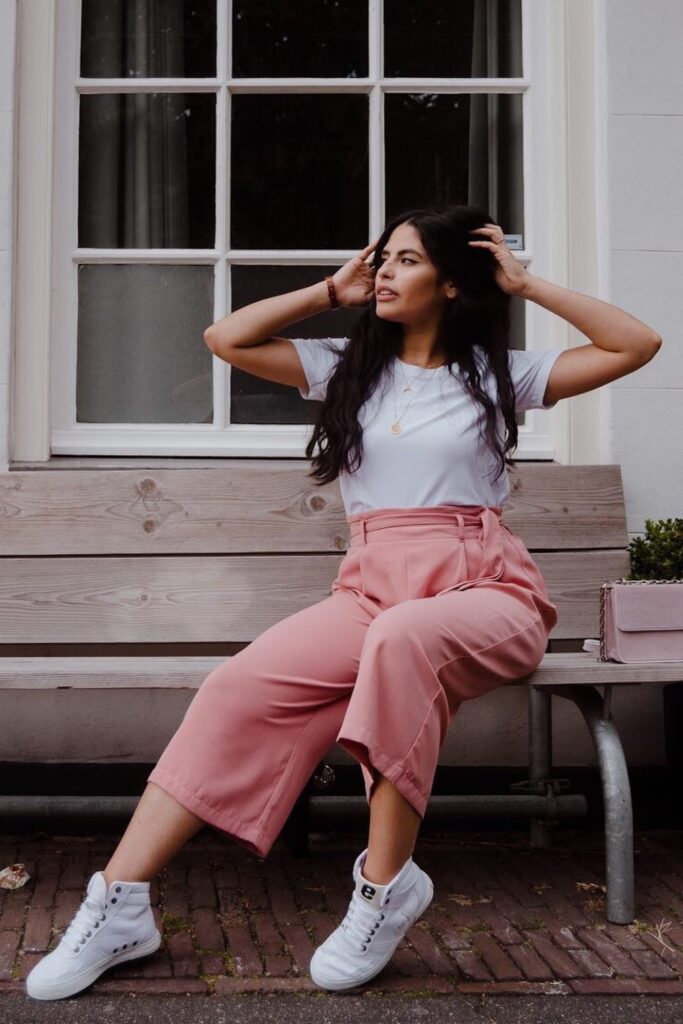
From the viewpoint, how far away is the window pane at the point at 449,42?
3986 mm

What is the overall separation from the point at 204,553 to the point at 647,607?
4.40 feet

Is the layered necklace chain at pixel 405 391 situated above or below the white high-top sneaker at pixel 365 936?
above

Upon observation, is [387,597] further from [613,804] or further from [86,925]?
[86,925]

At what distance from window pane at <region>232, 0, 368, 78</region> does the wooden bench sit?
1544mm

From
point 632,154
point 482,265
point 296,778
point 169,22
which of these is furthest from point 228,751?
point 169,22

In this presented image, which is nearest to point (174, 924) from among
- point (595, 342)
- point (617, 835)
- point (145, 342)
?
point (617, 835)

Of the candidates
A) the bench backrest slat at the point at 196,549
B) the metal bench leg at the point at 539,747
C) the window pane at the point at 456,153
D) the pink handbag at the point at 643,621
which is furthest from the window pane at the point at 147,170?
the pink handbag at the point at 643,621

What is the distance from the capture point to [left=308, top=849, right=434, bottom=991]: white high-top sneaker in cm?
222

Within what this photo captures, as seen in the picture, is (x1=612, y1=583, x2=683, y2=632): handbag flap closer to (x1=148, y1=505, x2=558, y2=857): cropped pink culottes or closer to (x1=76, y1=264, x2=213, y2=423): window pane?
(x1=148, y1=505, x2=558, y2=857): cropped pink culottes

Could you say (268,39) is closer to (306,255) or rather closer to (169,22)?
(169,22)

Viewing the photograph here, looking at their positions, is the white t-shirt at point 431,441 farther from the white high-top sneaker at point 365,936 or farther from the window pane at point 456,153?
the window pane at point 456,153

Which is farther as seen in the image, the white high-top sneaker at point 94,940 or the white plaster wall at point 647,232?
the white plaster wall at point 647,232

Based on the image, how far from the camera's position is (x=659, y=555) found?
3.42 metres

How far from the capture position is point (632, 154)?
12.2 ft
